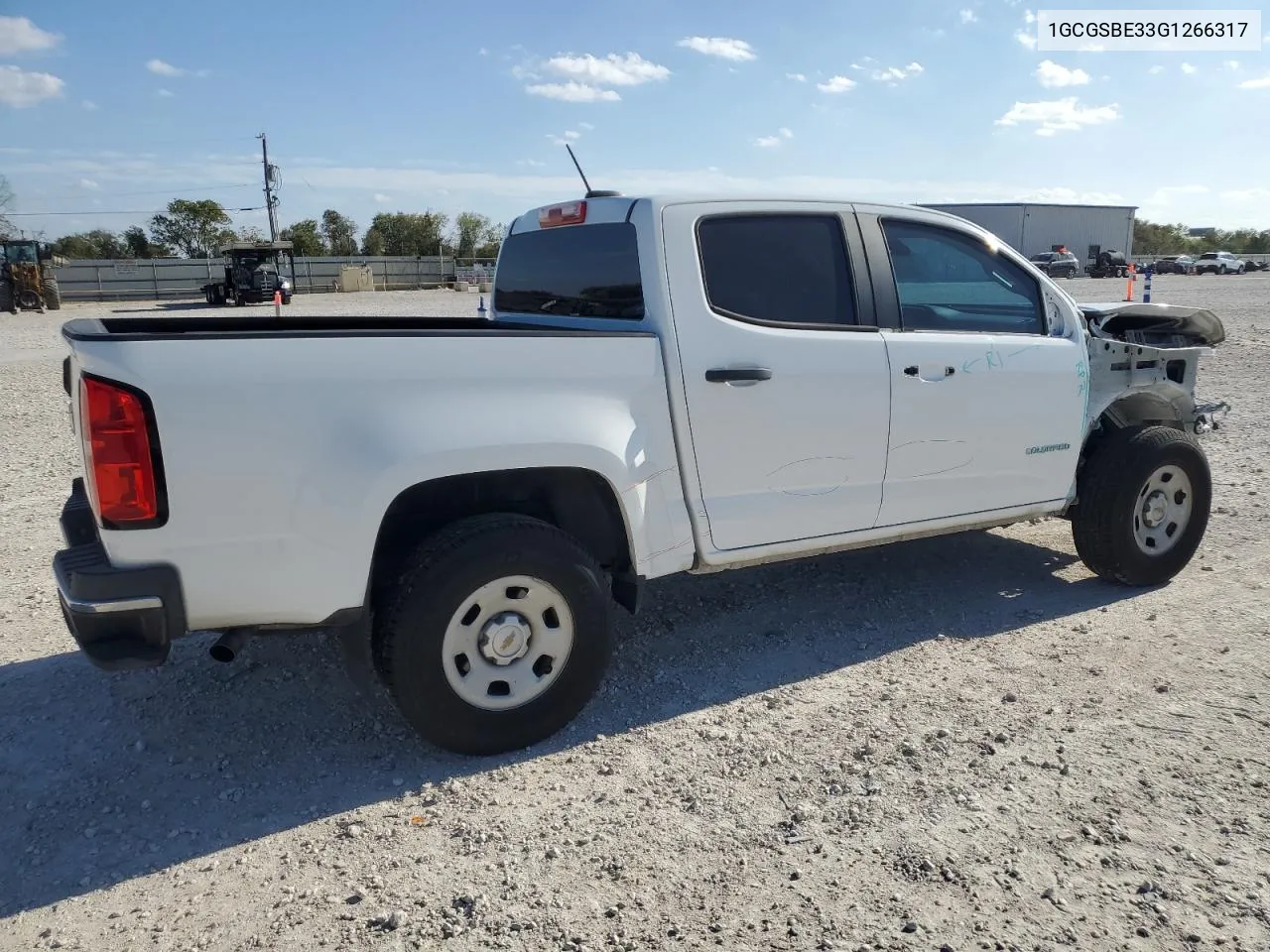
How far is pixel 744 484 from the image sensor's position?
366cm

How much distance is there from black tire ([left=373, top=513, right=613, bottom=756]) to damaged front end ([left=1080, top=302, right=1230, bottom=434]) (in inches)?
114

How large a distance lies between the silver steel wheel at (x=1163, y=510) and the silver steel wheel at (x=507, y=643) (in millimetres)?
3133

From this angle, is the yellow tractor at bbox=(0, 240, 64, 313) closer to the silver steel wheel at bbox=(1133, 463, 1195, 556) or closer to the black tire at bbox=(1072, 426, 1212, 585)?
the black tire at bbox=(1072, 426, 1212, 585)

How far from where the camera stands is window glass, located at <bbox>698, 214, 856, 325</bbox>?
12.2ft

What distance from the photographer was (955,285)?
4.37 m

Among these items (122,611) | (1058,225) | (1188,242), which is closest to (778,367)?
(122,611)

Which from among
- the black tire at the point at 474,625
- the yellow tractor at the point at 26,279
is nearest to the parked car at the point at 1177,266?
the yellow tractor at the point at 26,279

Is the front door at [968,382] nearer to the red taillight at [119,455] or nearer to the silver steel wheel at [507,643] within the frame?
the silver steel wheel at [507,643]

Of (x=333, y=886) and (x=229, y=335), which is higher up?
(x=229, y=335)

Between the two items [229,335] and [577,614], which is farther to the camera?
[577,614]

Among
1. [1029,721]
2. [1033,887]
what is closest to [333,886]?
[1033,887]

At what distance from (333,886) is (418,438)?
4.28 feet

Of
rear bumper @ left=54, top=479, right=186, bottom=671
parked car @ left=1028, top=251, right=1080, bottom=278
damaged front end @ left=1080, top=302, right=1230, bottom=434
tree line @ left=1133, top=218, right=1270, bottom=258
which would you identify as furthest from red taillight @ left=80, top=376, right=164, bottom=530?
tree line @ left=1133, top=218, right=1270, bottom=258

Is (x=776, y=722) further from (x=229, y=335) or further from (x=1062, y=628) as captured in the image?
(x=229, y=335)
